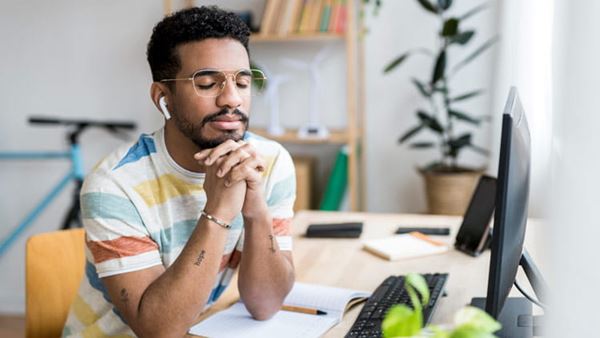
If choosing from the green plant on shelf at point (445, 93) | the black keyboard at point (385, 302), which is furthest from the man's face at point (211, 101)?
the green plant on shelf at point (445, 93)

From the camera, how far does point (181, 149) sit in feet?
5.31

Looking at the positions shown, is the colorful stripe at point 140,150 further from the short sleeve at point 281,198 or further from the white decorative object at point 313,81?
the white decorative object at point 313,81

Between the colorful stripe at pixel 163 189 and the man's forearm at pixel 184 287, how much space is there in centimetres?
12

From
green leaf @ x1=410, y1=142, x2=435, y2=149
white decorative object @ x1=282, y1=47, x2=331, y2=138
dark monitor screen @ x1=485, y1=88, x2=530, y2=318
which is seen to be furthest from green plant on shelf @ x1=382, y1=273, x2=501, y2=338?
white decorative object @ x1=282, y1=47, x2=331, y2=138

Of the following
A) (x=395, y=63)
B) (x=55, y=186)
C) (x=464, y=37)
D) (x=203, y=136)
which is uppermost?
(x=464, y=37)

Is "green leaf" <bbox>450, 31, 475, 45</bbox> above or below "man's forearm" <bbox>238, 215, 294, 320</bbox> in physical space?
above

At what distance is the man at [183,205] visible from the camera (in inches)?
59.1

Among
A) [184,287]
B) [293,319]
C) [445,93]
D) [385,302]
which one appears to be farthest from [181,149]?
[445,93]

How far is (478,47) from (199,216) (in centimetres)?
226

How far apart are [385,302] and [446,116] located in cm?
209

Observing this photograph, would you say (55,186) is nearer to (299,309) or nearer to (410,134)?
(410,134)

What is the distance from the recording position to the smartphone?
1978mm

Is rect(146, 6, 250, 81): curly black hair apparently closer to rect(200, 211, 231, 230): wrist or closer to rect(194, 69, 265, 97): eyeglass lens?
rect(194, 69, 265, 97): eyeglass lens

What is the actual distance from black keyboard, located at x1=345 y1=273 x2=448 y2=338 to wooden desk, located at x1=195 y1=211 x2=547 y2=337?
3 cm
